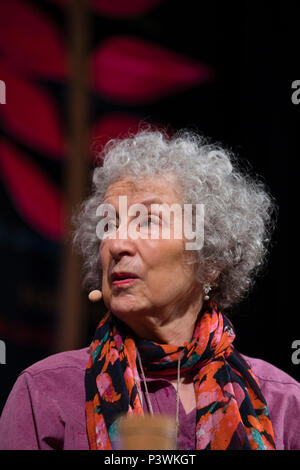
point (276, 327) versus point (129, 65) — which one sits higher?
point (129, 65)

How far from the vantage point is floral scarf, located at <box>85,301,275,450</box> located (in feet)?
5.00

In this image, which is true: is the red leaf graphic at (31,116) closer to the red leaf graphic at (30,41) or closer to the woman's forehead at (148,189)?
the red leaf graphic at (30,41)

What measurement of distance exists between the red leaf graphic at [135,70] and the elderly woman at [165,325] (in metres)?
1.92

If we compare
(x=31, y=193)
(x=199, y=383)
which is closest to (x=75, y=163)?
(x=31, y=193)

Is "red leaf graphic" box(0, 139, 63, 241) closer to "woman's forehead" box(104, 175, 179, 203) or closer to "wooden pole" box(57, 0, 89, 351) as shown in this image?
"wooden pole" box(57, 0, 89, 351)

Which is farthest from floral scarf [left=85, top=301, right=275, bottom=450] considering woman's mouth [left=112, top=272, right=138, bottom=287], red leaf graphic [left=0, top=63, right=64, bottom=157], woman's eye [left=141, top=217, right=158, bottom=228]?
red leaf graphic [left=0, top=63, right=64, bottom=157]

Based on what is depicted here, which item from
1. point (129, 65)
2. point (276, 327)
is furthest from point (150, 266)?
point (129, 65)

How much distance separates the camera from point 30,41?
3.68 m

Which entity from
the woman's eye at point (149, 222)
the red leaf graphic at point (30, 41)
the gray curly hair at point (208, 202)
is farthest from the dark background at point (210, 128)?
the woman's eye at point (149, 222)

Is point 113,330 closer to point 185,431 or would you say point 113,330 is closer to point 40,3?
point 185,431

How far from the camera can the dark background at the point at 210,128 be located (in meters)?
2.93

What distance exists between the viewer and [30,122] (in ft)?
11.9

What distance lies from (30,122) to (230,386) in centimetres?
239

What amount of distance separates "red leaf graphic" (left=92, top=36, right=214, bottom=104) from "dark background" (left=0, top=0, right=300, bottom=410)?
0.04 m
